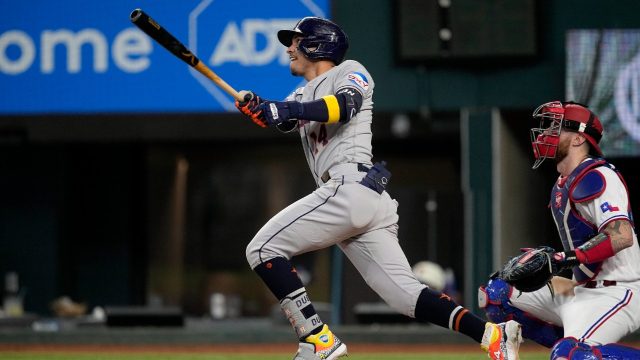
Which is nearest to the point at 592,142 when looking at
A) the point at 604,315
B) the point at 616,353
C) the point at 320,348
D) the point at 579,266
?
the point at 579,266

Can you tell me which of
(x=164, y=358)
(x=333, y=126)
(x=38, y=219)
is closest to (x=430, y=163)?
(x=38, y=219)

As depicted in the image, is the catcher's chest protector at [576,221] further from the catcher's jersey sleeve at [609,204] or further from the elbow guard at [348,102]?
the elbow guard at [348,102]

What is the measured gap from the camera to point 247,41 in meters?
12.8

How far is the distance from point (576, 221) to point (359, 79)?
1.30m

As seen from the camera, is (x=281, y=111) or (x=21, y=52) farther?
(x=21, y=52)

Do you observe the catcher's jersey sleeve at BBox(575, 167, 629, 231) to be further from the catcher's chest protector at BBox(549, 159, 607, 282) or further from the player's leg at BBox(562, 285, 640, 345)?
the player's leg at BBox(562, 285, 640, 345)

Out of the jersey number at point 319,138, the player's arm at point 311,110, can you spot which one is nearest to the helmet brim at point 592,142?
the player's arm at point 311,110

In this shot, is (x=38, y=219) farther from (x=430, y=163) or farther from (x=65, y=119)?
(x=430, y=163)

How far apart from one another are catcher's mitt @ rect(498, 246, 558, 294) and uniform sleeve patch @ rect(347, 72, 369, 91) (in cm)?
118

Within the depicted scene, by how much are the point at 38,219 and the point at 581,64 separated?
7797 millimetres

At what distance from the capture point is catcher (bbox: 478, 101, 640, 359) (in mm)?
5105

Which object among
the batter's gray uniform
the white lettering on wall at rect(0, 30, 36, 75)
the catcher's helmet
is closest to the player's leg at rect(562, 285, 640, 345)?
the batter's gray uniform

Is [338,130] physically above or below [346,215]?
above

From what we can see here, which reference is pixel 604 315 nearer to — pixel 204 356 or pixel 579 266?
pixel 579 266
